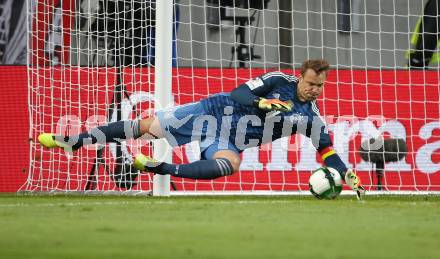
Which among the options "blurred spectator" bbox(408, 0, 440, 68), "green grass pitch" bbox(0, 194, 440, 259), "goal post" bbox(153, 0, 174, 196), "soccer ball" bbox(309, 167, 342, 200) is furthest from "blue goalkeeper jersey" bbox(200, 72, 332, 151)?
"blurred spectator" bbox(408, 0, 440, 68)

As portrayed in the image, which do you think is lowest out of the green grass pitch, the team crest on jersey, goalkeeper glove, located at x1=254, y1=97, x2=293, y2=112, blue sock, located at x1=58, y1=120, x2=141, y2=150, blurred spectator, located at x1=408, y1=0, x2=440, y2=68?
the green grass pitch

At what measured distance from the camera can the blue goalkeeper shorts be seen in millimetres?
8758

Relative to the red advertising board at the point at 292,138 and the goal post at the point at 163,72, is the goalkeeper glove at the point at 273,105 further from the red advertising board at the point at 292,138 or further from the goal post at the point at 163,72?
the red advertising board at the point at 292,138

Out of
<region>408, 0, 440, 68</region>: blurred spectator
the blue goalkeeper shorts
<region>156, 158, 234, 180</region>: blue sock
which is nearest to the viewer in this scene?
<region>156, 158, 234, 180</region>: blue sock

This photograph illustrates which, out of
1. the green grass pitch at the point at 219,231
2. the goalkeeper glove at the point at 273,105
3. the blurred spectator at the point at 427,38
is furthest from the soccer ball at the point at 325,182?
the blurred spectator at the point at 427,38

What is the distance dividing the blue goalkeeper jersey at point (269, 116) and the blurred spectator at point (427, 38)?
3832 mm

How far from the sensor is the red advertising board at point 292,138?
11680 millimetres

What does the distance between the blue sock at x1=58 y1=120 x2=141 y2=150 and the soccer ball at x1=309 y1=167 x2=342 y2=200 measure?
5.65ft

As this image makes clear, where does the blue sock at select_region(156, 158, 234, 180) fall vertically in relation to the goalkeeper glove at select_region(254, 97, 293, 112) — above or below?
below

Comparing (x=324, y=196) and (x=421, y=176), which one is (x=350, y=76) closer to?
(x=421, y=176)

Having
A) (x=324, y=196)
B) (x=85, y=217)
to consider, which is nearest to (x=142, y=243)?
(x=85, y=217)

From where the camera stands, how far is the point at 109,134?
29.9 feet

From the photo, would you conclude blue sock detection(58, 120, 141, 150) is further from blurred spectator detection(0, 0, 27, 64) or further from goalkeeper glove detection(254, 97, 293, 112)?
blurred spectator detection(0, 0, 27, 64)

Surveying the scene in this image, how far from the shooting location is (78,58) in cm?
1180
